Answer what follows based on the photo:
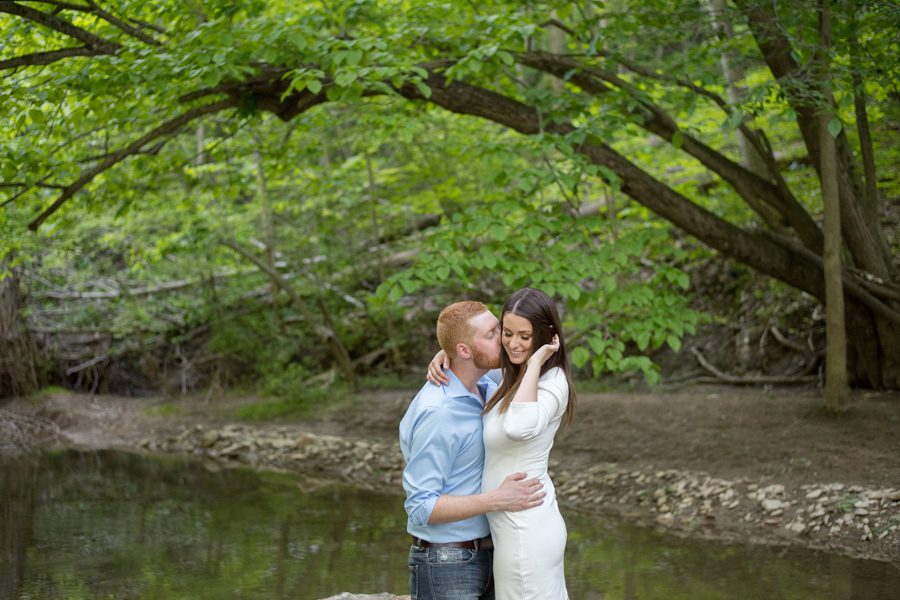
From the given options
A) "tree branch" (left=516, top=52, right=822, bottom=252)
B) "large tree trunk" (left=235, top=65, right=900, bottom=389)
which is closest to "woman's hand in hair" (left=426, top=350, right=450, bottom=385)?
"large tree trunk" (left=235, top=65, right=900, bottom=389)

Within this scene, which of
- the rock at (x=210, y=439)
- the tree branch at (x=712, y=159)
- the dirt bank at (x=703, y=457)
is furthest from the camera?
the rock at (x=210, y=439)

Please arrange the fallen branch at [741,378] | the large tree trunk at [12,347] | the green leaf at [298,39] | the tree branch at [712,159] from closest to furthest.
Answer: the green leaf at [298,39] < the tree branch at [712,159] < the fallen branch at [741,378] < the large tree trunk at [12,347]

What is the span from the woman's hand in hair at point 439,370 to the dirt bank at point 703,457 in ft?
15.4

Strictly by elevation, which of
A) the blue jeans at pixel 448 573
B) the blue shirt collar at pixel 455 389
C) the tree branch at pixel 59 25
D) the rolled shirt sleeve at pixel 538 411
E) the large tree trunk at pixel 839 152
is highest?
the tree branch at pixel 59 25

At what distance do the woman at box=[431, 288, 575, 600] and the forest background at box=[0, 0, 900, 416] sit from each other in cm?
355

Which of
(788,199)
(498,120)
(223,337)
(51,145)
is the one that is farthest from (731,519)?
(223,337)

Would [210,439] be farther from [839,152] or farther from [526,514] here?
[526,514]

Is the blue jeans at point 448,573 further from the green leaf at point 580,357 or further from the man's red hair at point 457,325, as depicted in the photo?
the green leaf at point 580,357

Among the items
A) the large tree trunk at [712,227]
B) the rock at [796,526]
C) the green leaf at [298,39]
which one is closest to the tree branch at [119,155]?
the large tree trunk at [712,227]

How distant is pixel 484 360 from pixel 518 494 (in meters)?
0.49

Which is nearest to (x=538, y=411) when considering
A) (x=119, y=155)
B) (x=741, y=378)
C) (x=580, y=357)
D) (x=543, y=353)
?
(x=543, y=353)

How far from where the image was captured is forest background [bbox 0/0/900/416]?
263 inches

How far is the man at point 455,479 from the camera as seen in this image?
285cm

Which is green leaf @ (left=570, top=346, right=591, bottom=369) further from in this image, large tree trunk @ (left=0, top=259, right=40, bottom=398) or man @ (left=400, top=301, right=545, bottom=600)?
large tree trunk @ (left=0, top=259, right=40, bottom=398)
